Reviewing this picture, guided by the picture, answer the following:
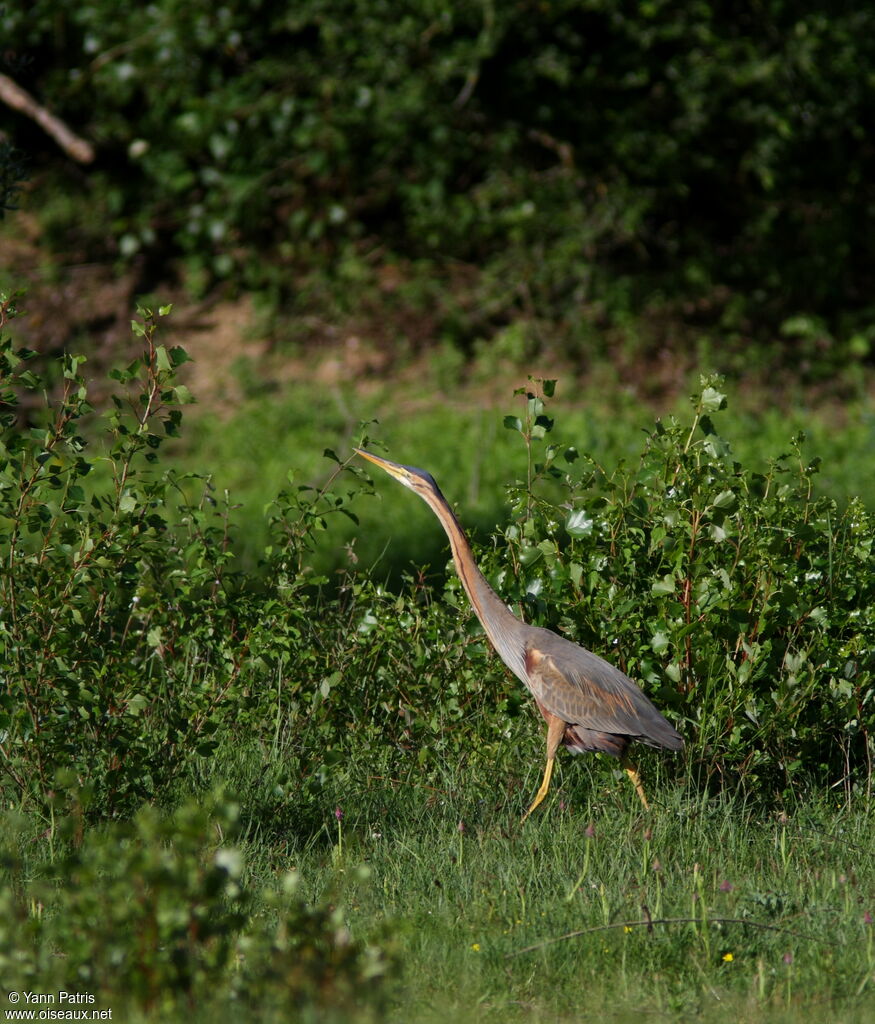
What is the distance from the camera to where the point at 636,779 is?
14.9 feet

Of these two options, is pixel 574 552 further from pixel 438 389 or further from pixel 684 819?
pixel 438 389

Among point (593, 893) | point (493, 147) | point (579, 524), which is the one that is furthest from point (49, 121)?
point (593, 893)

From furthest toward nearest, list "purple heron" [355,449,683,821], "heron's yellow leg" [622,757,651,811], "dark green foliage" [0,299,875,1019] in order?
"heron's yellow leg" [622,757,651,811]
"purple heron" [355,449,683,821]
"dark green foliage" [0,299,875,1019]

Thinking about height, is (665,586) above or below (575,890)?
above

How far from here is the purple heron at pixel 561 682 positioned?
14.3 ft

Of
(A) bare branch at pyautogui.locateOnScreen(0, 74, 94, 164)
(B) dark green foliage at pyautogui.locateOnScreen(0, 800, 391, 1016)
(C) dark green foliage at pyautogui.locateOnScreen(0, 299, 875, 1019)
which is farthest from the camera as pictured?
(A) bare branch at pyautogui.locateOnScreen(0, 74, 94, 164)

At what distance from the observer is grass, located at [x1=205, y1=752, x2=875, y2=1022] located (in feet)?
11.1

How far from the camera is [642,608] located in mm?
4848

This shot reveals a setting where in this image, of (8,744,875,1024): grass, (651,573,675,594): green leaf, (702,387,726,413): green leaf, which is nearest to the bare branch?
(8,744,875,1024): grass

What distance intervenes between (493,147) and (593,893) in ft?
26.3

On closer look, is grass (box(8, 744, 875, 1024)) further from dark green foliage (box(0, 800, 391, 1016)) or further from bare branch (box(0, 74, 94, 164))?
bare branch (box(0, 74, 94, 164))

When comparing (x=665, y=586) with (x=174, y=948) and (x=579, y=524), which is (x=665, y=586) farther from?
(x=174, y=948)

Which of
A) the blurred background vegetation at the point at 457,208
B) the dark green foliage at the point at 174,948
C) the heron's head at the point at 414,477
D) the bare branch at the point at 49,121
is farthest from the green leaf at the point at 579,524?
the bare branch at the point at 49,121

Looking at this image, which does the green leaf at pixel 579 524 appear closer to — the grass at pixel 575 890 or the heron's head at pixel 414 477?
the heron's head at pixel 414 477
